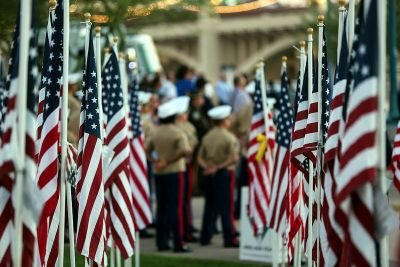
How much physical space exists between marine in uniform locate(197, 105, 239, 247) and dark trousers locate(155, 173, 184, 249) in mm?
576

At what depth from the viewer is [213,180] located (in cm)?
1869

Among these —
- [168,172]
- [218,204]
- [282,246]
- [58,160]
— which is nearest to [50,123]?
[58,160]

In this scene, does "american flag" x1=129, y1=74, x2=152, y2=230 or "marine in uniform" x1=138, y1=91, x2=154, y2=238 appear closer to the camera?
"american flag" x1=129, y1=74, x2=152, y2=230

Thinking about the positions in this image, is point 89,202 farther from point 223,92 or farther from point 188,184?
point 223,92

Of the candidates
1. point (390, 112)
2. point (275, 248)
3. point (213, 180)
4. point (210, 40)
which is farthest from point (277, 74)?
point (275, 248)

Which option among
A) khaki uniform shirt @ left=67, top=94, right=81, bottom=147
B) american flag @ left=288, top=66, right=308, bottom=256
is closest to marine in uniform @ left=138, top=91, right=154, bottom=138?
khaki uniform shirt @ left=67, top=94, right=81, bottom=147

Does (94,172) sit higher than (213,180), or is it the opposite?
(94,172)

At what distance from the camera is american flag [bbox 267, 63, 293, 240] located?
14.5 m

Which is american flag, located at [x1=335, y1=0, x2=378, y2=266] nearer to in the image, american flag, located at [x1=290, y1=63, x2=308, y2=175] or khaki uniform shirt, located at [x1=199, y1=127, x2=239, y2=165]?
american flag, located at [x1=290, y1=63, x2=308, y2=175]

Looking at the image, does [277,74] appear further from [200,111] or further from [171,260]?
[171,260]

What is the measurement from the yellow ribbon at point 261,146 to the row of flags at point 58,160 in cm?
159

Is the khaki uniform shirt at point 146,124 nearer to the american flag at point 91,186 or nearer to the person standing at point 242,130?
the person standing at point 242,130

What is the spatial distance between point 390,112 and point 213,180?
12.5 m

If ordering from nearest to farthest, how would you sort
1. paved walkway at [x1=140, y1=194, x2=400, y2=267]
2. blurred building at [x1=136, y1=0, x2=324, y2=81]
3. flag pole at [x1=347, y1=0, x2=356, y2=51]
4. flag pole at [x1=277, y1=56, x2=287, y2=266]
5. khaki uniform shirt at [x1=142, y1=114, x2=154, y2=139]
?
flag pole at [x1=347, y1=0, x2=356, y2=51] < flag pole at [x1=277, y1=56, x2=287, y2=266] < paved walkway at [x1=140, y1=194, x2=400, y2=267] < khaki uniform shirt at [x1=142, y1=114, x2=154, y2=139] < blurred building at [x1=136, y1=0, x2=324, y2=81]
